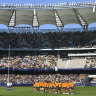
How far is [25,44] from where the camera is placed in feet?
236

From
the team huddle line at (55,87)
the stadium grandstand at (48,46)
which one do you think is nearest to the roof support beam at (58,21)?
the stadium grandstand at (48,46)

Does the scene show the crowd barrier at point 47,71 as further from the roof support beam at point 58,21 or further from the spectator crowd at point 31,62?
the roof support beam at point 58,21

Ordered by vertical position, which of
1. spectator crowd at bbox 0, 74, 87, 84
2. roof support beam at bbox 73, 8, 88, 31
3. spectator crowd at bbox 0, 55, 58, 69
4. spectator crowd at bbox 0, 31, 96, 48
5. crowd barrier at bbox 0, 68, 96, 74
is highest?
roof support beam at bbox 73, 8, 88, 31

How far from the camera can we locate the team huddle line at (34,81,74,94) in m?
31.9

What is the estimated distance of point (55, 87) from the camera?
32781 millimetres

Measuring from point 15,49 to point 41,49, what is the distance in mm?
6375

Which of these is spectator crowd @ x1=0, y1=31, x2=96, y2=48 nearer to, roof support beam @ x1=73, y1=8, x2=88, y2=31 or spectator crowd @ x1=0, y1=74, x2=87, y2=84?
roof support beam @ x1=73, y1=8, x2=88, y2=31

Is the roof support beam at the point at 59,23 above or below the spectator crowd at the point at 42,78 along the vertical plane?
above

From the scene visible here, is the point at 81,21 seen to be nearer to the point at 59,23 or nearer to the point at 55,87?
the point at 59,23

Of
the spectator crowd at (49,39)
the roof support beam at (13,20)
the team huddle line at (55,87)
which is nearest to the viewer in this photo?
the team huddle line at (55,87)

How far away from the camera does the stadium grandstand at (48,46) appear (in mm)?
60875

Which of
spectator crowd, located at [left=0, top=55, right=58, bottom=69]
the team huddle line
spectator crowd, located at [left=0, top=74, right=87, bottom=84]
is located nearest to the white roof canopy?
spectator crowd, located at [left=0, top=55, right=58, bottom=69]

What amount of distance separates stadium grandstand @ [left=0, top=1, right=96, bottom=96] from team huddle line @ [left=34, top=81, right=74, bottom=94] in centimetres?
1957

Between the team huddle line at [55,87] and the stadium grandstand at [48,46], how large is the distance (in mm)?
19570
